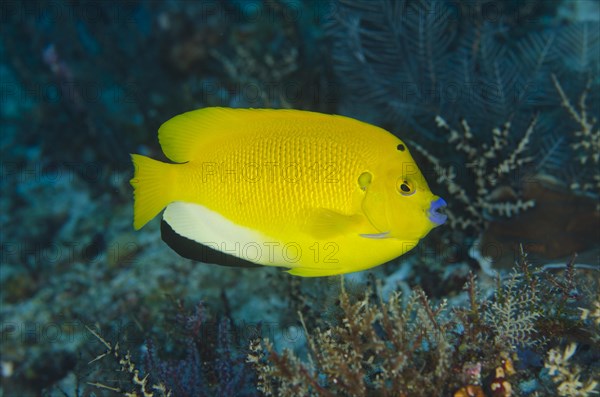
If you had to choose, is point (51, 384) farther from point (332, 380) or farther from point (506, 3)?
point (506, 3)

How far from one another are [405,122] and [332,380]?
205 cm

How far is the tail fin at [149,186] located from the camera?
1.68 m

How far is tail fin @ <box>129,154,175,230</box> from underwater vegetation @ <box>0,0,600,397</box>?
72 cm

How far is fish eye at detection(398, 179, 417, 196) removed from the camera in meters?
1.47

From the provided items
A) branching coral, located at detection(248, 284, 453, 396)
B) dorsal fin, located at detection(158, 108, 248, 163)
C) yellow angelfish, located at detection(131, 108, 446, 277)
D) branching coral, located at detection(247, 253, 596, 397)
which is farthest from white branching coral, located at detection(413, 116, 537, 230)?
dorsal fin, located at detection(158, 108, 248, 163)

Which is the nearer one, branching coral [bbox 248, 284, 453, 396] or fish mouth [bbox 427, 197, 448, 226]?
fish mouth [bbox 427, 197, 448, 226]

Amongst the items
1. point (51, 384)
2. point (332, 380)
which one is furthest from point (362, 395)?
point (51, 384)

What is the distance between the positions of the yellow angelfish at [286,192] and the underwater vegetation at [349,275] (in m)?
0.34

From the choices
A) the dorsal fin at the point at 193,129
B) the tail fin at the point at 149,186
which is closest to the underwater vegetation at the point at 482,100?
the dorsal fin at the point at 193,129

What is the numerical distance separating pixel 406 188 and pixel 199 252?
834mm

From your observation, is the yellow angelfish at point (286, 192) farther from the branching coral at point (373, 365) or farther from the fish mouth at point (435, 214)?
the branching coral at point (373, 365)

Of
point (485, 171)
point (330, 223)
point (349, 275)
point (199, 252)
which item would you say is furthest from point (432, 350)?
point (485, 171)

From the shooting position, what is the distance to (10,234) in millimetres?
4406

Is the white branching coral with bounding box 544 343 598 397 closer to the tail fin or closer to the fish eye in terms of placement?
the fish eye
